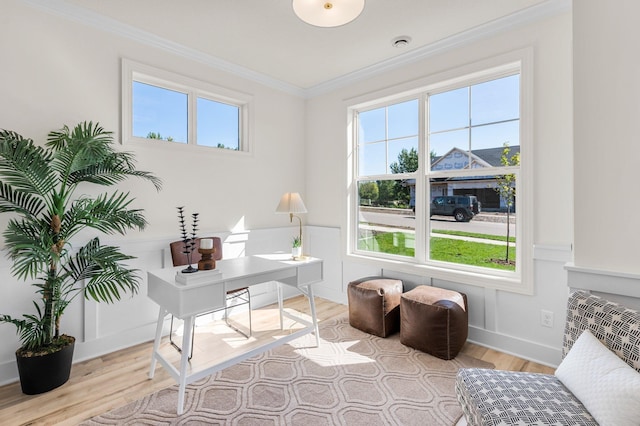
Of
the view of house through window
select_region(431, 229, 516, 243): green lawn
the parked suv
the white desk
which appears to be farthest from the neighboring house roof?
the white desk

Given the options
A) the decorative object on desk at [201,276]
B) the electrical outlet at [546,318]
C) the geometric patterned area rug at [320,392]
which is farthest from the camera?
the electrical outlet at [546,318]

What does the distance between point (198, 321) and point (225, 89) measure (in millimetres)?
2444

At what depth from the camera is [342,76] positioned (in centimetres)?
366

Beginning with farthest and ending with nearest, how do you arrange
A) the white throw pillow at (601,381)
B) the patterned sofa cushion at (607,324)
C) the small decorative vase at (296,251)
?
1. the small decorative vase at (296,251)
2. the patterned sofa cushion at (607,324)
3. the white throw pillow at (601,381)

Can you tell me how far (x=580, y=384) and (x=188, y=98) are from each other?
361 centimetres

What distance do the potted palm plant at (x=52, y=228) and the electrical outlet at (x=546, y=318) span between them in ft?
10.3

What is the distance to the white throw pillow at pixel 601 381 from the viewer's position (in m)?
1.11

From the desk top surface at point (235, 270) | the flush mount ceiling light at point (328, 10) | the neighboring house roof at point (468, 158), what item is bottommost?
the desk top surface at point (235, 270)

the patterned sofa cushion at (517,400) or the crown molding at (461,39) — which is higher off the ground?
the crown molding at (461,39)

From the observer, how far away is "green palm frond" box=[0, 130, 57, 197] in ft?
6.25

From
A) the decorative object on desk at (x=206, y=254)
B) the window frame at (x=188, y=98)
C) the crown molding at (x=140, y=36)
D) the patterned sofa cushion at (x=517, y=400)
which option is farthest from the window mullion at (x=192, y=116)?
the patterned sofa cushion at (x=517, y=400)

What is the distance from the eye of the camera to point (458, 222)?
2.96 m

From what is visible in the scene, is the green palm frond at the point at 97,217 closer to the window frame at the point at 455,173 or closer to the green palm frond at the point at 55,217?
the green palm frond at the point at 55,217

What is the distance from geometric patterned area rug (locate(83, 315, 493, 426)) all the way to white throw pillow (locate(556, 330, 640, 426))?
29.6 inches
